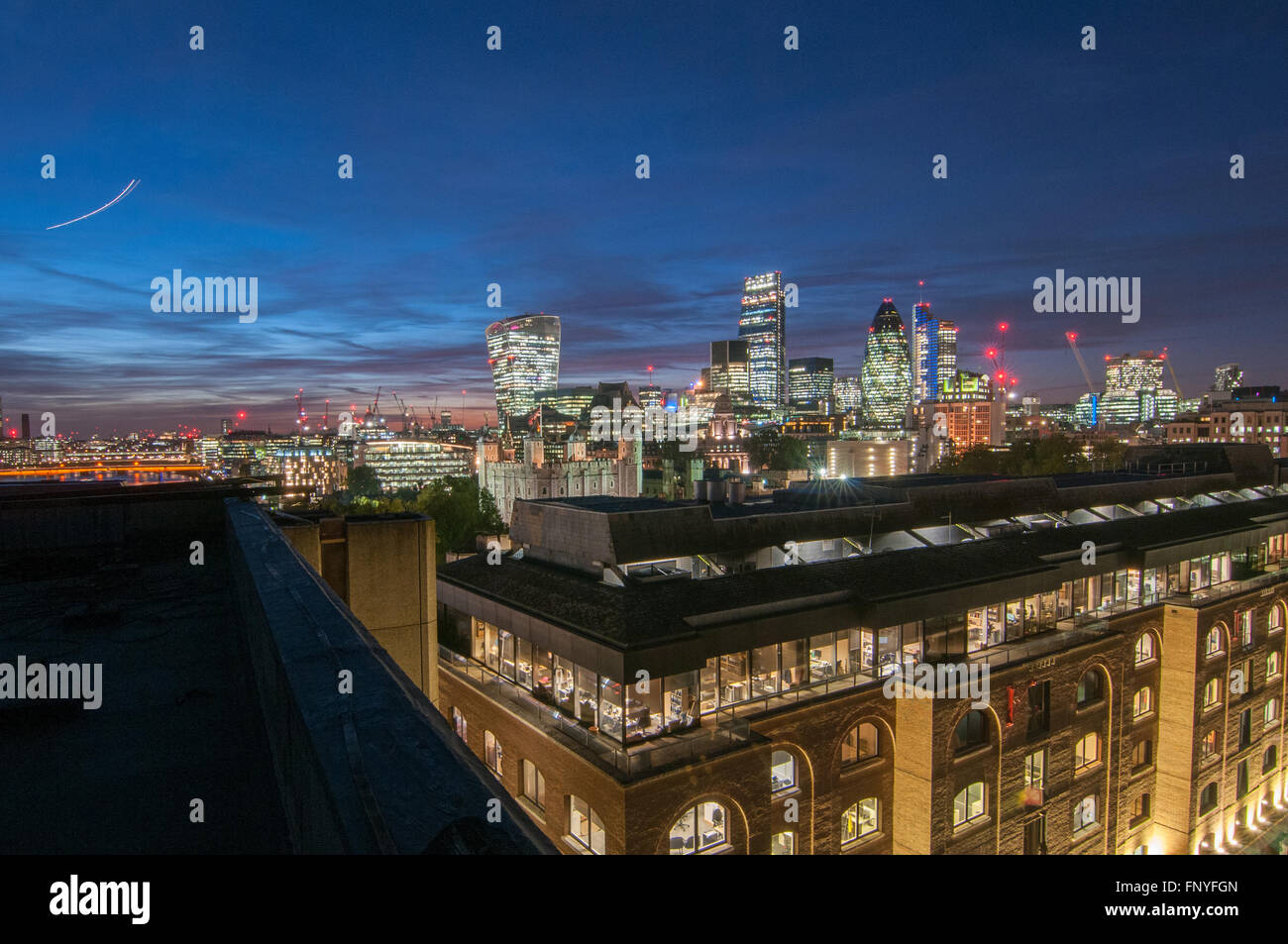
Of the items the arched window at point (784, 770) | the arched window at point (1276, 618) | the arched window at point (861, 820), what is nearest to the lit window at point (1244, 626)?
the arched window at point (1276, 618)

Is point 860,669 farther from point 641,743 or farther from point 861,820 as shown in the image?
point 641,743

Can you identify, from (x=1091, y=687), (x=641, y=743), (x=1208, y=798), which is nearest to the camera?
(x=641, y=743)

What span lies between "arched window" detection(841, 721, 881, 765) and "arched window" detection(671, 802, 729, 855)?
496 centimetres

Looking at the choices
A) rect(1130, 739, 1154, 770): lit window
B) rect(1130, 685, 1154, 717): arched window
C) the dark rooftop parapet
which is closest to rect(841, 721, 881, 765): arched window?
rect(1130, 685, 1154, 717): arched window

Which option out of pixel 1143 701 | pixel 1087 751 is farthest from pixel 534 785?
pixel 1143 701

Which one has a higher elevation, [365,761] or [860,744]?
[365,761]

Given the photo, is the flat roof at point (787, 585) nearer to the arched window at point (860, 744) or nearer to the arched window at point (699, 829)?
the arched window at point (860, 744)

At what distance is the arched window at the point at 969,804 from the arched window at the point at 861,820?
2738mm

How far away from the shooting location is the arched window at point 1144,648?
29955 millimetres

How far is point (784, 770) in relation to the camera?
1884 cm

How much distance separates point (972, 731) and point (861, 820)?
4950 mm

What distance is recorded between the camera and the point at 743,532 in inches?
965
